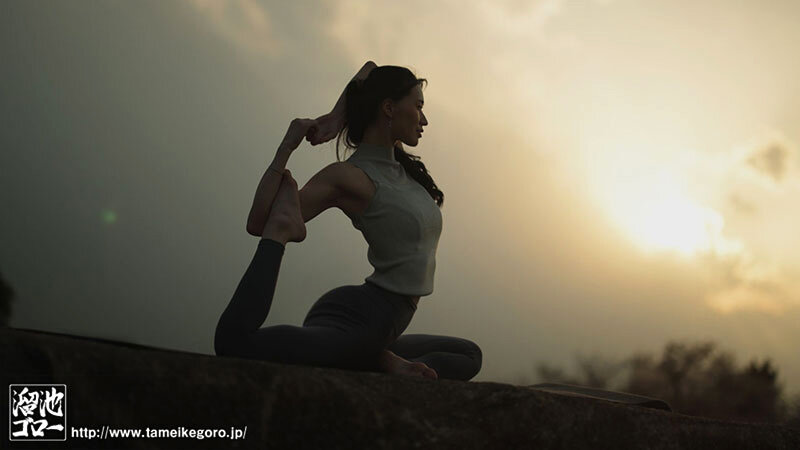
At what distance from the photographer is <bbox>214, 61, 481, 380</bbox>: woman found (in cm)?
297

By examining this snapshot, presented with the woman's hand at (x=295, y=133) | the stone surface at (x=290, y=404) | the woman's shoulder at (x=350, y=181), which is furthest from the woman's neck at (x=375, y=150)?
the stone surface at (x=290, y=404)

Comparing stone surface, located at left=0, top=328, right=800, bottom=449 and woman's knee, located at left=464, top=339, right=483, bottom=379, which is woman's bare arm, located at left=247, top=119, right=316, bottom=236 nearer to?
stone surface, located at left=0, top=328, right=800, bottom=449

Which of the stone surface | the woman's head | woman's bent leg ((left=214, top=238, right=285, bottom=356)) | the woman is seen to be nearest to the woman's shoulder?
the woman

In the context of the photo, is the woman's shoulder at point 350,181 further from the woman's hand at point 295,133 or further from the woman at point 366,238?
the woman's hand at point 295,133

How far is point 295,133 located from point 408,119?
2.15 feet

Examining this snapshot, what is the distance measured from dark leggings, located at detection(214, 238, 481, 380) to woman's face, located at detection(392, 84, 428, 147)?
2.78 feet

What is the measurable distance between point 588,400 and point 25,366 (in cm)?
201

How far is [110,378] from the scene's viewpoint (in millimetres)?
2088

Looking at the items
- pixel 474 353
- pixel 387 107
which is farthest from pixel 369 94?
pixel 474 353

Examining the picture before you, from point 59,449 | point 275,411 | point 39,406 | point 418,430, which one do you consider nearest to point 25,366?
point 39,406

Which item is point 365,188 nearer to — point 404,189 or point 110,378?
point 404,189

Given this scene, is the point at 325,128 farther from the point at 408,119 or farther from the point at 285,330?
the point at 285,330

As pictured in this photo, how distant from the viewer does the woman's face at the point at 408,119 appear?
3.75 meters

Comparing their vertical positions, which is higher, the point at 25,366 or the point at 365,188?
the point at 365,188
